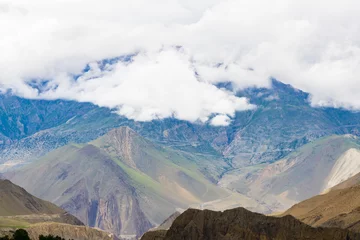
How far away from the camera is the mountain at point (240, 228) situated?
590ft

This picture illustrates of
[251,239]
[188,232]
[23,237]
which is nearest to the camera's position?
[23,237]

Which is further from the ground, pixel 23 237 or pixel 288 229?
pixel 23 237

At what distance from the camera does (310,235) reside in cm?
18138

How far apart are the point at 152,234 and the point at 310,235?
40662 millimetres

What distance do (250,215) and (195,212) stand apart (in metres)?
13.6

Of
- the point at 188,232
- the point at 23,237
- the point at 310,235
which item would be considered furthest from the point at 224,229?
the point at 23,237

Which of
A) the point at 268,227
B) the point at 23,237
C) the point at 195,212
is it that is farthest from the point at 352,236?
the point at 23,237

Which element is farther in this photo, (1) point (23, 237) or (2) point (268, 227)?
(2) point (268, 227)

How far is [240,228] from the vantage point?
179m

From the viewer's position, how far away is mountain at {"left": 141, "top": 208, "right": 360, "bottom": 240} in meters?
180

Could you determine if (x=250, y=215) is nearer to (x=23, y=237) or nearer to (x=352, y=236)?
(x=352, y=236)

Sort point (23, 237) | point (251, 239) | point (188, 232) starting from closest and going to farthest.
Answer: point (23, 237), point (251, 239), point (188, 232)

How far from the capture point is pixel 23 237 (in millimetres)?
119062

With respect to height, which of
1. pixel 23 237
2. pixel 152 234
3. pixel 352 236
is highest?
pixel 23 237
